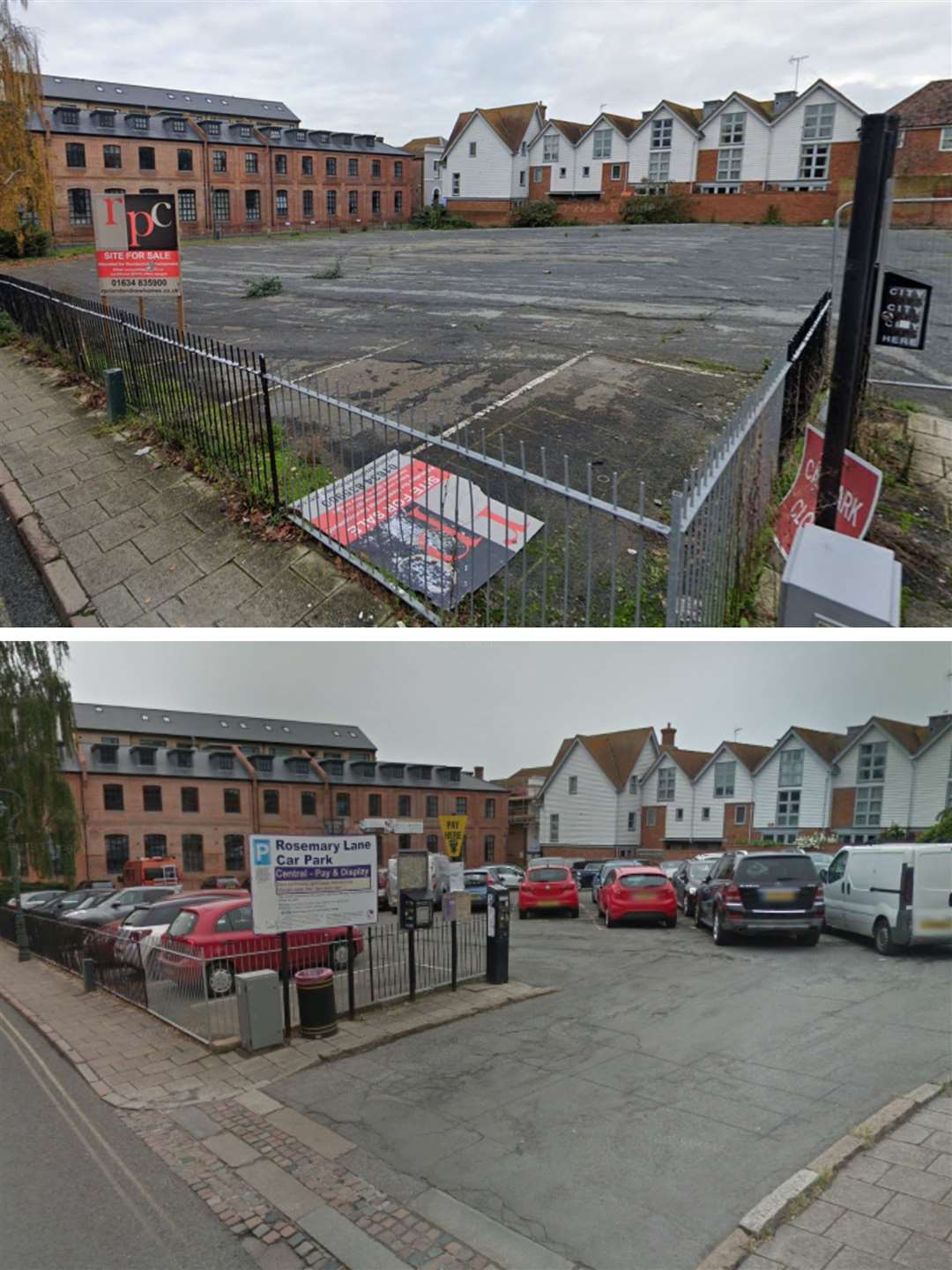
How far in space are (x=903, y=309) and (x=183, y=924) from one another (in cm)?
921

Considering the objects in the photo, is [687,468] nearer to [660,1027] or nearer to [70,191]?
[660,1027]

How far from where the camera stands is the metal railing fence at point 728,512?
4781 millimetres

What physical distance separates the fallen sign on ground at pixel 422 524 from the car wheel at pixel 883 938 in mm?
6518

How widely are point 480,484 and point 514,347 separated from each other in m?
5.29

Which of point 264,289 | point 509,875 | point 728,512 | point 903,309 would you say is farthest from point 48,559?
point 509,875

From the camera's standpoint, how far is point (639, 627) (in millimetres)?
5391

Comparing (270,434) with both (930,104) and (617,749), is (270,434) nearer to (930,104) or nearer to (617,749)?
(930,104)

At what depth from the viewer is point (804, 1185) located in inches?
170

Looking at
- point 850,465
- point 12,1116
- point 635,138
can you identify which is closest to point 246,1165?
point 12,1116

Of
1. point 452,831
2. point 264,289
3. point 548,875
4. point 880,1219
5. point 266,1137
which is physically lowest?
point 548,875

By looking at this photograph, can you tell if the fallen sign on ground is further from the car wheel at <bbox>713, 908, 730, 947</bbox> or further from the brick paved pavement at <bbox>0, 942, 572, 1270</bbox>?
the car wheel at <bbox>713, 908, 730, 947</bbox>

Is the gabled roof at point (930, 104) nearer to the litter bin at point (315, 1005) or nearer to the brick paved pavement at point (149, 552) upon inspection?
the brick paved pavement at point (149, 552)

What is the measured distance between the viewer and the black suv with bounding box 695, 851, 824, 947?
34.6 feet

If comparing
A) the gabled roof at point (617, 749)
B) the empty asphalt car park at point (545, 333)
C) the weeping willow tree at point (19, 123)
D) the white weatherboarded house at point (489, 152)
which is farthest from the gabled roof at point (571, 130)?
the gabled roof at point (617, 749)
